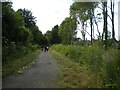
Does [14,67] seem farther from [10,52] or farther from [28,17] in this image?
[28,17]

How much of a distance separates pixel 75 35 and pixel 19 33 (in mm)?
31881

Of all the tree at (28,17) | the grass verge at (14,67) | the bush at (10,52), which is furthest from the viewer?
the tree at (28,17)

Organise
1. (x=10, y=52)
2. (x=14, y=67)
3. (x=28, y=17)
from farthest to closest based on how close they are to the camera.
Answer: (x=28, y=17)
(x=10, y=52)
(x=14, y=67)

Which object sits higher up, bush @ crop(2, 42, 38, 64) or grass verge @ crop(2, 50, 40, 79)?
bush @ crop(2, 42, 38, 64)

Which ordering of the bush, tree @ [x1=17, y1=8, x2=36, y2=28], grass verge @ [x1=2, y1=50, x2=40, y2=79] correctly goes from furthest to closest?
tree @ [x1=17, y1=8, x2=36, y2=28]
the bush
grass verge @ [x1=2, y1=50, x2=40, y2=79]

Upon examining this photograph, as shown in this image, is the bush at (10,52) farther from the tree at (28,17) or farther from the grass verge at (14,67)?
the tree at (28,17)

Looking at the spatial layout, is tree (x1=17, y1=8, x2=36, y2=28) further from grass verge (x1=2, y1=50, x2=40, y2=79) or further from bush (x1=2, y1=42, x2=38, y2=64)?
grass verge (x1=2, y1=50, x2=40, y2=79)

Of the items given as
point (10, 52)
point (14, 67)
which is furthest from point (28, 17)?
point (14, 67)

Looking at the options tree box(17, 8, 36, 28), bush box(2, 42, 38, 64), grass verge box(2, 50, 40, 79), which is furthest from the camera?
tree box(17, 8, 36, 28)

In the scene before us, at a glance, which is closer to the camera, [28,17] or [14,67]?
[14,67]

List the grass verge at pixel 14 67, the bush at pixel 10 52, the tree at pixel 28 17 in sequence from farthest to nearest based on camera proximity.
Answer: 1. the tree at pixel 28 17
2. the bush at pixel 10 52
3. the grass verge at pixel 14 67

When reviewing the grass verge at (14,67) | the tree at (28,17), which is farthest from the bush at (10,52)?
the tree at (28,17)

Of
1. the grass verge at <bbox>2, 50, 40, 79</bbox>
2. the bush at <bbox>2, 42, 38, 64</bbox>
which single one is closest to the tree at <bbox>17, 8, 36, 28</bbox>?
the bush at <bbox>2, 42, 38, 64</bbox>

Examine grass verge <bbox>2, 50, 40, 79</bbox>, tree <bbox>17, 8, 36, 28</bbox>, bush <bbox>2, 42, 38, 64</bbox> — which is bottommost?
grass verge <bbox>2, 50, 40, 79</bbox>
